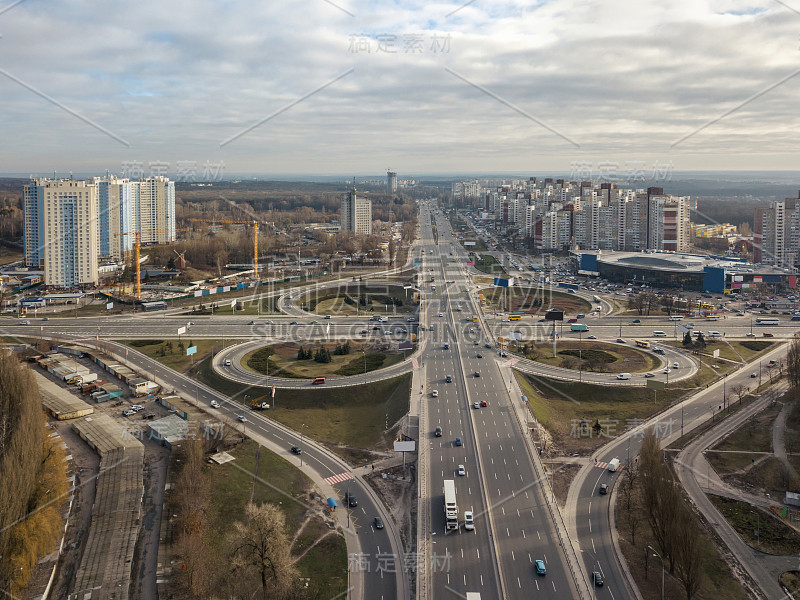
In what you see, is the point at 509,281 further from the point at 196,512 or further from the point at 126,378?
the point at 196,512

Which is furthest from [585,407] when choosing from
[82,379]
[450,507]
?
[82,379]

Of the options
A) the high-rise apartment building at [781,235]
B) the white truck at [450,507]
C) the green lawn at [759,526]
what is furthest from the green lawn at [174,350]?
the high-rise apartment building at [781,235]

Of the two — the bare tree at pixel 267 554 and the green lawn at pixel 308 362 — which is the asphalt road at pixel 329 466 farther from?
the green lawn at pixel 308 362

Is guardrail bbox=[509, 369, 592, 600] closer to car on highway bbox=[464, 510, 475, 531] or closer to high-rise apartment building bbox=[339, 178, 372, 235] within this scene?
car on highway bbox=[464, 510, 475, 531]

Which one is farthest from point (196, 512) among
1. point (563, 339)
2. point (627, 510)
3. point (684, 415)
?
point (563, 339)

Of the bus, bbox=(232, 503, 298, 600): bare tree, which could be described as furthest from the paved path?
bbox=(232, 503, 298, 600): bare tree

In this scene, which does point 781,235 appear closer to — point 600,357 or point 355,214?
point 600,357
